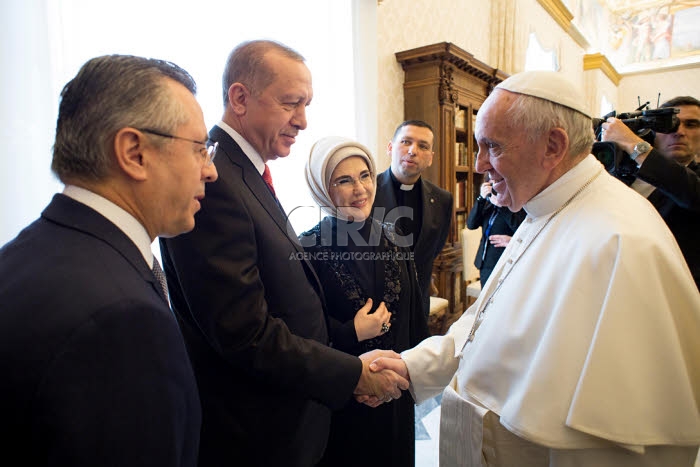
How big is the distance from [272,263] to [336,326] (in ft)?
1.81

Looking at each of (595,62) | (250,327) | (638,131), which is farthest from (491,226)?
(595,62)

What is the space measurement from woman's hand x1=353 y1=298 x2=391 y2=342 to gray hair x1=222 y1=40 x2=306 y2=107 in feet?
3.09

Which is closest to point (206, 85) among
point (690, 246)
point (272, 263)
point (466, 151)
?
point (272, 263)

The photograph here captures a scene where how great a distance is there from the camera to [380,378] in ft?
4.68

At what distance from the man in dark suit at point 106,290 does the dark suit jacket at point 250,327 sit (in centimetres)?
24

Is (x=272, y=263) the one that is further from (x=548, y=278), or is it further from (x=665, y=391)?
(x=665, y=391)

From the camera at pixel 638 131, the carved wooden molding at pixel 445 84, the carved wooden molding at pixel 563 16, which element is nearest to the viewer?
the camera at pixel 638 131

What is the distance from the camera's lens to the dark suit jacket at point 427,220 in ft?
10.2

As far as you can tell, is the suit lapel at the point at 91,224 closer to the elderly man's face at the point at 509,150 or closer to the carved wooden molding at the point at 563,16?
the elderly man's face at the point at 509,150

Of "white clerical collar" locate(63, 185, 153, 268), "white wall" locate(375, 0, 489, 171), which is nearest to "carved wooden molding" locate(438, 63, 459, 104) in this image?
"white wall" locate(375, 0, 489, 171)

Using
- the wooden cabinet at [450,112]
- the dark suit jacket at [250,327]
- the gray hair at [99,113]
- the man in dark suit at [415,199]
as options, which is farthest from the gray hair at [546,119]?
the wooden cabinet at [450,112]

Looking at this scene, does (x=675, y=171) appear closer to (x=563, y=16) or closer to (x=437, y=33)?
(x=437, y=33)

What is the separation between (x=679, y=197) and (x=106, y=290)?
2.49 metres

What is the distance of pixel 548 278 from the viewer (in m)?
1.17
